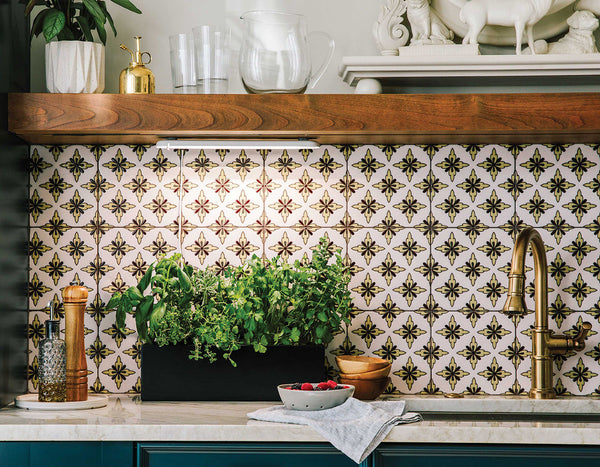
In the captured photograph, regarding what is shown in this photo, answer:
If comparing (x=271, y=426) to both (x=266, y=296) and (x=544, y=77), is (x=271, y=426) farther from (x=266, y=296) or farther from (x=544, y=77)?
(x=544, y=77)

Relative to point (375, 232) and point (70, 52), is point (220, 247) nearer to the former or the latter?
point (375, 232)

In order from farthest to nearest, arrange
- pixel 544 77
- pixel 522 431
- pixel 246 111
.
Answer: pixel 544 77 < pixel 246 111 < pixel 522 431

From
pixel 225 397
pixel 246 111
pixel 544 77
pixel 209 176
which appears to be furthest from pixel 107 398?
pixel 544 77

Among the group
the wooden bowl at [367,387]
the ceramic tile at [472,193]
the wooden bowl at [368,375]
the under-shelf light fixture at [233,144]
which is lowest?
the wooden bowl at [367,387]

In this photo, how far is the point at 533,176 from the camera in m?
2.18

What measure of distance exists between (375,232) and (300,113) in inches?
18.1

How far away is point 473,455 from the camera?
1.63 m

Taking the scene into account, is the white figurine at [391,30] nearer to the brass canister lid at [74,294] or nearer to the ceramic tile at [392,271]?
the ceramic tile at [392,271]

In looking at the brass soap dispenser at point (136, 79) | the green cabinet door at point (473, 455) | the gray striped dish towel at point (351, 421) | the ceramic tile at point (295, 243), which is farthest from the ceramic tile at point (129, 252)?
the green cabinet door at point (473, 455)

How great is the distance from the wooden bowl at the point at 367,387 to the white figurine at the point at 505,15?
3.17ft

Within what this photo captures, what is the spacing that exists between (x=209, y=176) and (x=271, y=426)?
84 centimetres

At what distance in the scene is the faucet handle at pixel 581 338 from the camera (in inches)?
81.7

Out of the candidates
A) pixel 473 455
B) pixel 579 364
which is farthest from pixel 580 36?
pixel 473 455

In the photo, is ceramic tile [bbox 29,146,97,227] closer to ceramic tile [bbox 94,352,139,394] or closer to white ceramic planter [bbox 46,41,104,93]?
white ceramic planter [bbox 46,41,104,93]
